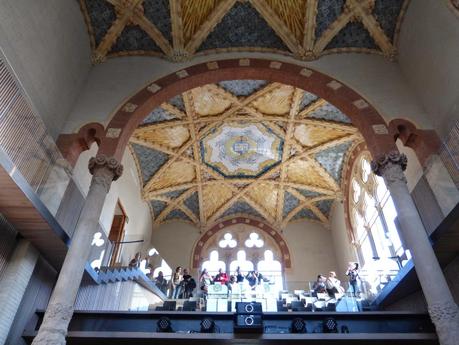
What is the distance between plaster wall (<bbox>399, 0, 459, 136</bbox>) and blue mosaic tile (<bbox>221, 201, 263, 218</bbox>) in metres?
12.1

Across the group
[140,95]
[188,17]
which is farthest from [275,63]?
[140,95]

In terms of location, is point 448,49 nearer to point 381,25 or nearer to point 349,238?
point 381,25

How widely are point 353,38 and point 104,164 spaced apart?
9011mm

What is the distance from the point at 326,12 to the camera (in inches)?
461

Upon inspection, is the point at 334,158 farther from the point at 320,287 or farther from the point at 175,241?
the point at 175,241

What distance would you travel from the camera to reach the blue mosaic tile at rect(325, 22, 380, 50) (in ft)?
39.4

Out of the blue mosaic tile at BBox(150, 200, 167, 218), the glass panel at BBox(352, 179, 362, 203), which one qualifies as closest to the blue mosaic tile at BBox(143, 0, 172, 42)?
the blue mosaic tile at BBox(150, 200, 167, 218)

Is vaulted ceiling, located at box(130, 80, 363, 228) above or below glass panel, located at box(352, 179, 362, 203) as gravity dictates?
above

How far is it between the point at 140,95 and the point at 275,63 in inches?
184

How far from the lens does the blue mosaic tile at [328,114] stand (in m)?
14.4

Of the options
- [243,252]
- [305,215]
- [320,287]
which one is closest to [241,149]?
[305,215]

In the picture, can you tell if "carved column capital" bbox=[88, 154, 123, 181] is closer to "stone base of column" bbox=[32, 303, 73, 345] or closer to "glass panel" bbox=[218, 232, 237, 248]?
"stone base of column" bbox=[32, 303, 73, 345]

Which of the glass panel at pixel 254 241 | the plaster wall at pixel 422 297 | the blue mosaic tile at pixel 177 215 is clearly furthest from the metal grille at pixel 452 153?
the blue mosaic tile at pixel 177 215

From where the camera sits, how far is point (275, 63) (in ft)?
40.8
